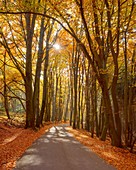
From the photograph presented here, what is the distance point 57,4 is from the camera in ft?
38.0

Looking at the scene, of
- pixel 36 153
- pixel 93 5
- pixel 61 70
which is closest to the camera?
pixel 36 153

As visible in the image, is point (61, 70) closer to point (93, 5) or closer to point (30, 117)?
point (30, 117)

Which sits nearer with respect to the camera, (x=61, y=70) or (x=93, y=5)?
(x=93, y=5)

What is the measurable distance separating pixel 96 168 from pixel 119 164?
56.1 inches

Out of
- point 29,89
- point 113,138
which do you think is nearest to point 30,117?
point 29,89

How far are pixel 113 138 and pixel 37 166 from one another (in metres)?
6.93

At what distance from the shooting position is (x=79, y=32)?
909 inches

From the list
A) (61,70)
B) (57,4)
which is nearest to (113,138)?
(57,4)

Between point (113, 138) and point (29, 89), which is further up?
point (29, 89)

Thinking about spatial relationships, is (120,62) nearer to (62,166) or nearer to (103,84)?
(103,84)

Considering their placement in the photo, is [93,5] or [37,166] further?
[93,5]

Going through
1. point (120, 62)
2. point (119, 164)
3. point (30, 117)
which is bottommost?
point (119, 164)

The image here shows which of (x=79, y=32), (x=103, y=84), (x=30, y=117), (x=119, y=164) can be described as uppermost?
(x=79, y=32)

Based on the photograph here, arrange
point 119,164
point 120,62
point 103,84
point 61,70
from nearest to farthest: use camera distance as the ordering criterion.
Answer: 1. point 119,164
2. point 103,84
3. point 120,62
4. point 61,70
